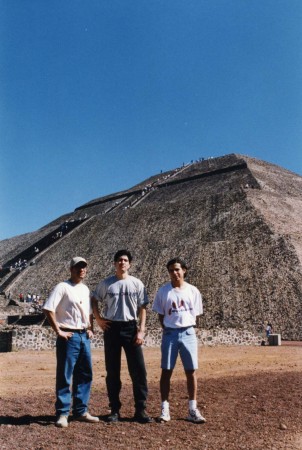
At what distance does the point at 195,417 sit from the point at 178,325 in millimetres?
1201

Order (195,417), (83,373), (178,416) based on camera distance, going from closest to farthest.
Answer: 1. (195,417)
2. (83,373)
3. (178,416)

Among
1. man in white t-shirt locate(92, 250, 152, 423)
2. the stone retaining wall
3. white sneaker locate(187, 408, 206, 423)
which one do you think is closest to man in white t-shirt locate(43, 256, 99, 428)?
man in white t-shirt locate(92, 250, 152, 423)

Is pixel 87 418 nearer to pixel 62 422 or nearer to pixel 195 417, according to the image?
pixel 62 422

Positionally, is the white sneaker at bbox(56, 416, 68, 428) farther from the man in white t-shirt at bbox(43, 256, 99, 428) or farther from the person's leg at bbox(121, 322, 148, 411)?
the person's leg at bbox(121, 322, 148, 411)

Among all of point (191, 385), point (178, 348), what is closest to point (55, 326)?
point (178, 348)

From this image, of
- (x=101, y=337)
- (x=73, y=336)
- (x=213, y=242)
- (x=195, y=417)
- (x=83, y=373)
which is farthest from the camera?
(x=213, y=242)

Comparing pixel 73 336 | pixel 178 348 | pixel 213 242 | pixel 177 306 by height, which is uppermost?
pixel 213 242

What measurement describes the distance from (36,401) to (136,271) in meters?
26.6

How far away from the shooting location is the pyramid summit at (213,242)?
2567 centimetres

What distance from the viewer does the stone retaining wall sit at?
18188mm

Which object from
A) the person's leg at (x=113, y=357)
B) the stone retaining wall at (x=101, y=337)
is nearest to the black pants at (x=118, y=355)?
the person's leg at (x=113, y=357)

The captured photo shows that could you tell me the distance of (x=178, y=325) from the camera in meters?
6.23

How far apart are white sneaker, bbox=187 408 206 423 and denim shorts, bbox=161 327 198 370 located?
1.84 feet

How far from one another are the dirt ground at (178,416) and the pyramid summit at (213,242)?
14732 mm
